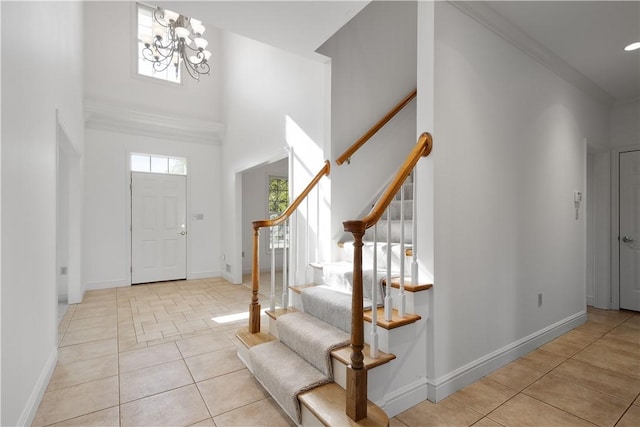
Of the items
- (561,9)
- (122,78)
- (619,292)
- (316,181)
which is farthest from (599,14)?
(122,78)

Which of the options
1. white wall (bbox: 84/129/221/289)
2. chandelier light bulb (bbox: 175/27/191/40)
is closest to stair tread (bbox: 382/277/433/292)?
chandelier light bulb (bbox: 175/27/191/40)

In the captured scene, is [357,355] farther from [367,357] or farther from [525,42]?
[525,42]

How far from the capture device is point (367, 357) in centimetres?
176

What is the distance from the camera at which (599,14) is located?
2.29 metres

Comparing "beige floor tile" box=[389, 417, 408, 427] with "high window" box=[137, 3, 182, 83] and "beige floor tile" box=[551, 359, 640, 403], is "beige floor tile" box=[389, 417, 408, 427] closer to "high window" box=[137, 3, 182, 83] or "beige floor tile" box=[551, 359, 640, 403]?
"beige floor tile" box=[551, 359, 640, 403]

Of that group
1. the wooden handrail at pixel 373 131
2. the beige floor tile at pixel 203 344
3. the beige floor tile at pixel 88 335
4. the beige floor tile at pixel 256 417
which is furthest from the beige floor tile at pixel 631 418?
the beige floor tile at pixel 88 335

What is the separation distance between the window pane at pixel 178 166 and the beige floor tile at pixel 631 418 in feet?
20.7

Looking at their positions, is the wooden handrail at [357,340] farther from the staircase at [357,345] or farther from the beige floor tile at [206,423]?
the beige floor tile at [206,423]

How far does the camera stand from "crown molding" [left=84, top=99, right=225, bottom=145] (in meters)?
5.12

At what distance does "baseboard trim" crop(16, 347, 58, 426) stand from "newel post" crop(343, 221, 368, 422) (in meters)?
1.77

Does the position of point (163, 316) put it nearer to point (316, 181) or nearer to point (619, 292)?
point (316, 181)

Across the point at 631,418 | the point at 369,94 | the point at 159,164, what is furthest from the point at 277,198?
the point at 631,418

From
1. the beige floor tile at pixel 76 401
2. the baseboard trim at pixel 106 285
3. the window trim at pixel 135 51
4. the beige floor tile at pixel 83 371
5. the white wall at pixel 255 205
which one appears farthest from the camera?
the white wall at pixel 255 205

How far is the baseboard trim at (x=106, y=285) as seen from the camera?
5.10 meters
